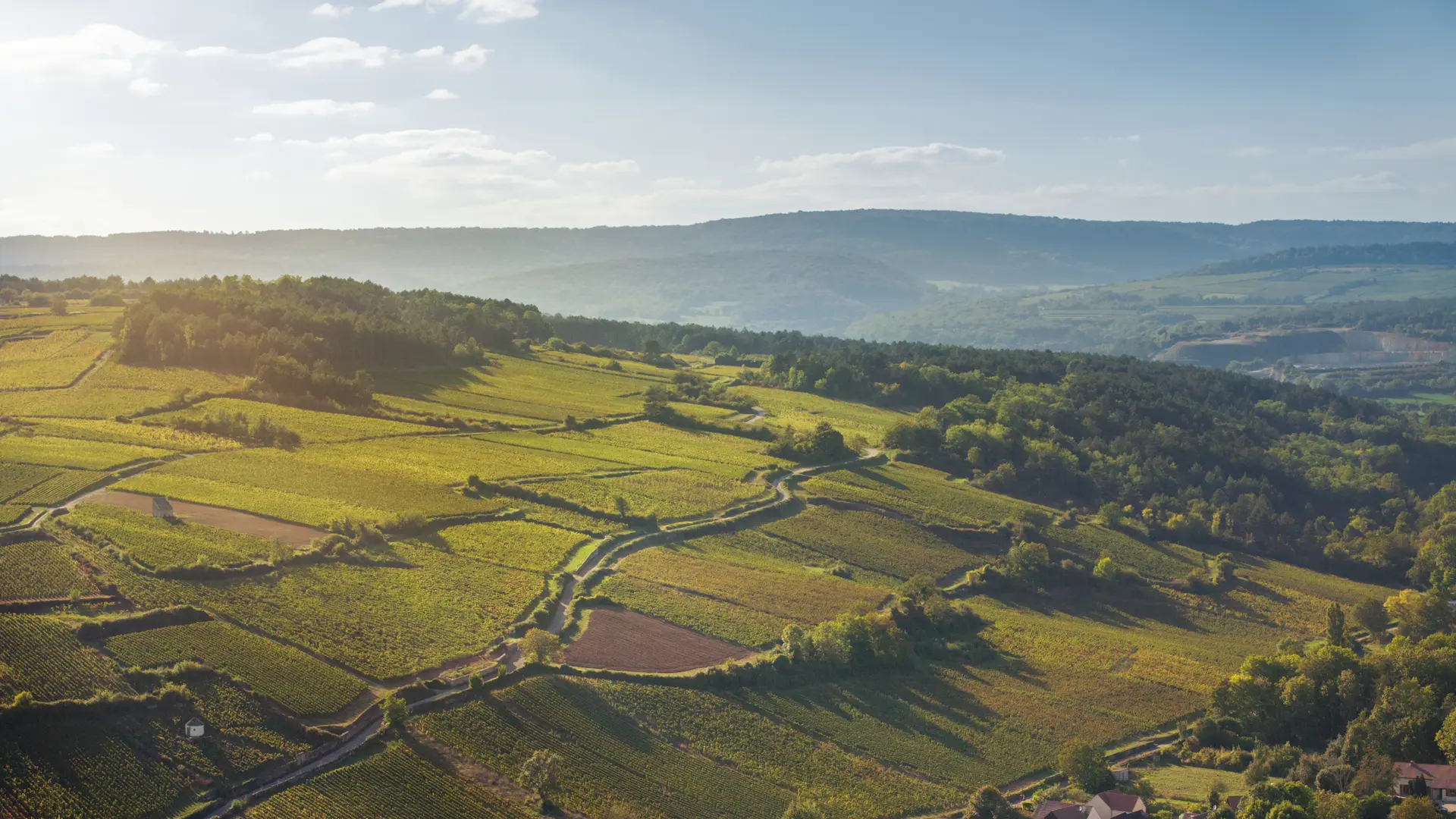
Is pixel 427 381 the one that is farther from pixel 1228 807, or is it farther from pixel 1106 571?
pixel 1228 807

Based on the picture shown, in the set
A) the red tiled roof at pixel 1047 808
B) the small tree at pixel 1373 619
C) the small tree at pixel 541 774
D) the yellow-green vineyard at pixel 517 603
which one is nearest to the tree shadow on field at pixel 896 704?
the yellow-green vineyard at pixel 517 603

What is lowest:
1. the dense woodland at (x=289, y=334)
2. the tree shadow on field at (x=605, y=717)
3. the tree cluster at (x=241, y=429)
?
the tree shadow on field at (x=605, y=717)

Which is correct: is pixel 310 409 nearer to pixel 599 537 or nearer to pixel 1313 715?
pixel 599 537

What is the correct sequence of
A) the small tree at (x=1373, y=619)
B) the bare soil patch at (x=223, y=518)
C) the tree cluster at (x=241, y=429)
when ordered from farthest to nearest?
the tree cluster at (x=241, y=429), the small tree at (x=1373, y=619), the bare soil patch at (x=223, y=518)

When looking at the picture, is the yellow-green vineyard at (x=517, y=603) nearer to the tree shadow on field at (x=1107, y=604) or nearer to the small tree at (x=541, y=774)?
the tree shadow on field at (x=1107, y=604)

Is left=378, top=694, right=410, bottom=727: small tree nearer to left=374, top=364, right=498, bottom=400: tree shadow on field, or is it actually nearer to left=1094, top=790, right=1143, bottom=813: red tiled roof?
left=1094, top=790, right=1143, bottom=813: red tiled roof

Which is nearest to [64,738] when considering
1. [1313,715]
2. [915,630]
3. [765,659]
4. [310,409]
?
[765,659]

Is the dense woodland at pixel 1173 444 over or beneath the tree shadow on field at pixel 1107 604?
over

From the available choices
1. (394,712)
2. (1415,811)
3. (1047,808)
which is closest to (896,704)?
(1047,808)
